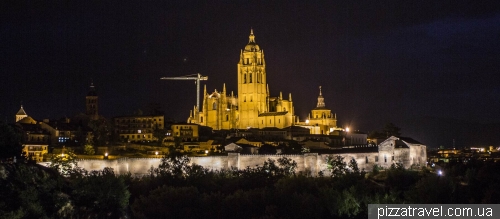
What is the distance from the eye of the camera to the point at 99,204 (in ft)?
132

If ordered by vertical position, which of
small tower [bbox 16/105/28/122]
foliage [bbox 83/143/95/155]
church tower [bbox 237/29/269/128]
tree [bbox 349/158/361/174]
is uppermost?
church tower [bbox 237/29/269/128]

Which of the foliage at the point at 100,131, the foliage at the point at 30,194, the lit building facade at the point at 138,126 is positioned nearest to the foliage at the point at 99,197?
the foliage at the point at 30,194

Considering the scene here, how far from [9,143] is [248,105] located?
58891 millimetres

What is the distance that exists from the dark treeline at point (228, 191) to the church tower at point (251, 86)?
119 ft

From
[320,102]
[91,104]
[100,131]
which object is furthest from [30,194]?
[320,102]

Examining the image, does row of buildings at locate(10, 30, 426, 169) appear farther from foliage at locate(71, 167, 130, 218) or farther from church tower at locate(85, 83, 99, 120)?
foliage at locate(71, 167, 130, 218)

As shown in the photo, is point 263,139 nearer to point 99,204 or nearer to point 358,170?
point 358,170

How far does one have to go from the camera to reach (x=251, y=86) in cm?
10212

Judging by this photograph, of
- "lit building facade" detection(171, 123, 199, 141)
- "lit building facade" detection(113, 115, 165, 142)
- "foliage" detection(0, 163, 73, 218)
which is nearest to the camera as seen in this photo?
"foliage" detection(0, 163, 73, 218)


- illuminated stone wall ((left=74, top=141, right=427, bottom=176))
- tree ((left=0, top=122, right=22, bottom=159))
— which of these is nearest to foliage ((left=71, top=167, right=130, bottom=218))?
tree ((left=0, top=122, right=22, bottom=159))

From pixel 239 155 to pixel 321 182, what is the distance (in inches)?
429

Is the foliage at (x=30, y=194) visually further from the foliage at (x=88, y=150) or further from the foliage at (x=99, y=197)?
the foliage at (x=88, y=150)

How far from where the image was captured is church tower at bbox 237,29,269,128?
328 feet

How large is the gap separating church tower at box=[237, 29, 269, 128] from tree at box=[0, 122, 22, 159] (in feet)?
184
